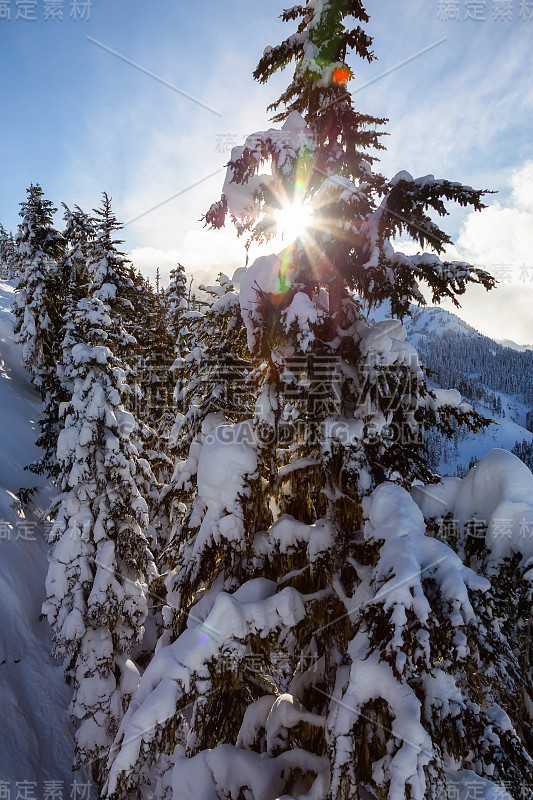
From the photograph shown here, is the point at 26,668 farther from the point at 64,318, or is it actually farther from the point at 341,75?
the point at 341,75

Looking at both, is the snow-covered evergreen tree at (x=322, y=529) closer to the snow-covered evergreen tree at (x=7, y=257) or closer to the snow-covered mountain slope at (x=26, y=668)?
the snow-covered mountain slope at (x=26, y=668)

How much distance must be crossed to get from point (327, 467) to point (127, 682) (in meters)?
12.6

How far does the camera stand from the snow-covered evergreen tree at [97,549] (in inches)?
486

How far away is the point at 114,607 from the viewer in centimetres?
1258

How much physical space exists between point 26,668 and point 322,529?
16.1m

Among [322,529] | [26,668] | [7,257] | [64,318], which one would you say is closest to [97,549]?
[26,668]

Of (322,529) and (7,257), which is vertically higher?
(7,257)

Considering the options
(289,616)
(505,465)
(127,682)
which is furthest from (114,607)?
(505,465)

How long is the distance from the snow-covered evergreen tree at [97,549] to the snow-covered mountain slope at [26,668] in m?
1.39

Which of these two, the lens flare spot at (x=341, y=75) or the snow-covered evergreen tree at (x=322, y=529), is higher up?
the lens flare spot at (x=341, y=75)

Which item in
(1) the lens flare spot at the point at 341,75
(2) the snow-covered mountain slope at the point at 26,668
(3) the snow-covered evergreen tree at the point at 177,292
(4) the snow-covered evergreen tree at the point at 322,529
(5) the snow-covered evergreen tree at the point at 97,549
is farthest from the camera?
(3) the snow-covered evergreen tree at the point at 177,292

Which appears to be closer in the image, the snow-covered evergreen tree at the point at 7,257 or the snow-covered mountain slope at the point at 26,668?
the snow-covered mountain slope at the point at 26,668

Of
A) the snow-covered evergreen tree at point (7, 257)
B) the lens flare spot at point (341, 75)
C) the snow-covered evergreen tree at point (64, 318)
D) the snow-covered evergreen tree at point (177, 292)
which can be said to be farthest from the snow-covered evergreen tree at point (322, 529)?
the snow-covered evergreen tree at point (7, 257)

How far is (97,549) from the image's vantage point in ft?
42.7
